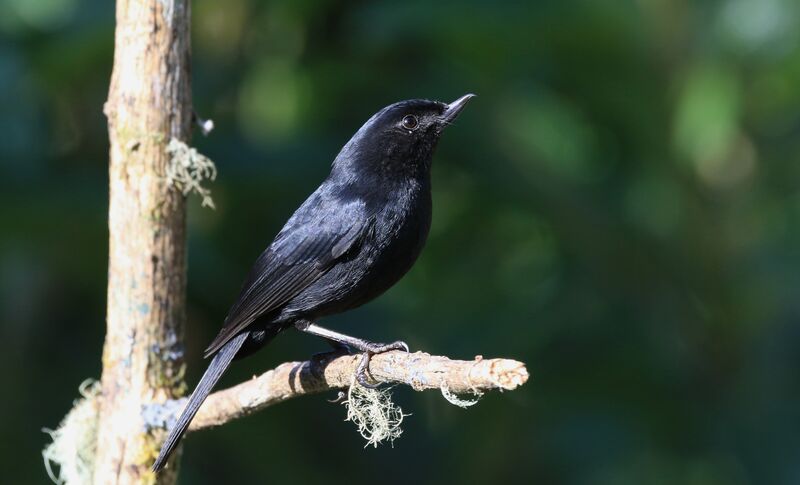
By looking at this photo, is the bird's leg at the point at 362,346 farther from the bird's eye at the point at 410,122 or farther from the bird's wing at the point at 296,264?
the bird's eye at the point at 410,122

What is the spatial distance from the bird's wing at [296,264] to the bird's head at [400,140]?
225 millimetres

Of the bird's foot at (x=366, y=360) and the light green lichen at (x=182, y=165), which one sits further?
the light green lichen at (x=182, y=165)

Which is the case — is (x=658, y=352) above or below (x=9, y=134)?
below

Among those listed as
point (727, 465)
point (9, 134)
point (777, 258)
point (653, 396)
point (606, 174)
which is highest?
point (9, 134)

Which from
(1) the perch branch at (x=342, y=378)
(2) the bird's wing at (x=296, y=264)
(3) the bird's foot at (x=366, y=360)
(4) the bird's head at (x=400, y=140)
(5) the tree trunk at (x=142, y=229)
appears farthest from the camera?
(4) the bird's head at (x=400, y=140)

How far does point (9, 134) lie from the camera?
188 inches

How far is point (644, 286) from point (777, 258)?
0.63 meters

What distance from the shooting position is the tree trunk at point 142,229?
11.5 ft

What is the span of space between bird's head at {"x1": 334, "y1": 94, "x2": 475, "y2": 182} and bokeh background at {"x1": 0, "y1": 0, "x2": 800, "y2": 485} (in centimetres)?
82

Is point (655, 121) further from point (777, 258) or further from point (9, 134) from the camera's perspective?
point (9, 134)


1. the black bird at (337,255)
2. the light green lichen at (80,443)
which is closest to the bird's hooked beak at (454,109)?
the black bird at (337,255)

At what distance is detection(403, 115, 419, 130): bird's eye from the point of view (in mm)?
4129

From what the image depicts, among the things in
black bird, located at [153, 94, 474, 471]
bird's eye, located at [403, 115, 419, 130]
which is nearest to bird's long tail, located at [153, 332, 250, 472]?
black bird, located at [153, 94, 474, 471]

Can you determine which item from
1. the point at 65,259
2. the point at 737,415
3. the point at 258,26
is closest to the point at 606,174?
the point at 737,415
